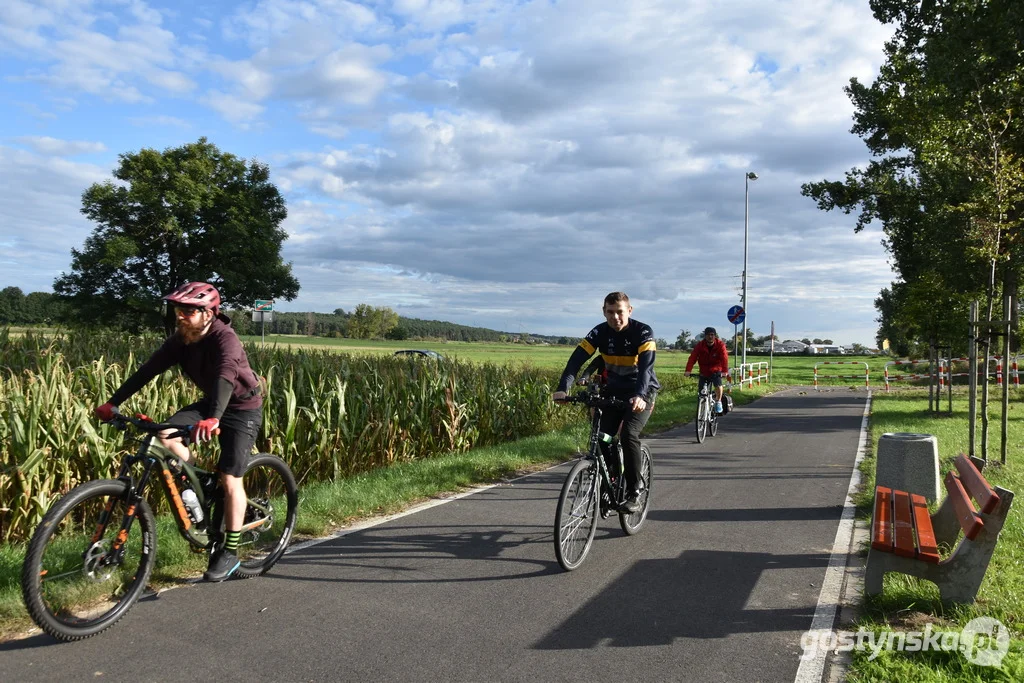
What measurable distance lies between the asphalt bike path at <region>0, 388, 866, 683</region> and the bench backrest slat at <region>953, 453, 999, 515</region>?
45.0 inches

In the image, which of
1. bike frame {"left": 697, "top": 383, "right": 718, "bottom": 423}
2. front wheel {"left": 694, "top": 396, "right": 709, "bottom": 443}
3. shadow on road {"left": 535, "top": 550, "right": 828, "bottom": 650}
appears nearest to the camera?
shadow on road {"left": 535, "top": 550, "right": 828, "bottom": 650}

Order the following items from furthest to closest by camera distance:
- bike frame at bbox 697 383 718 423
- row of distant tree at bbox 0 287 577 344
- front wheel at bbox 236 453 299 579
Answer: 1. row of distant tree at bbox 0 287 577 344
2. bike frame at bbox 697 383 718 423
3. front wheel at bbox 236 453 299 579

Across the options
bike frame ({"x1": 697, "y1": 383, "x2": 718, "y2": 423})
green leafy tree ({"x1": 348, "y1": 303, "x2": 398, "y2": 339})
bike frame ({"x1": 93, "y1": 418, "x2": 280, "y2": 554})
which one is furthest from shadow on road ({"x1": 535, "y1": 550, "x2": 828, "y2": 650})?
green leafy tree ({"x1": 348, "y1": 303, "x2": 398, "y2": 339})

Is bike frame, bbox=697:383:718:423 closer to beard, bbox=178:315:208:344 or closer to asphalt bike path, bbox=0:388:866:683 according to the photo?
asphalt bike path, bbox=0:388:866:683

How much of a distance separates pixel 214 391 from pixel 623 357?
3163mm

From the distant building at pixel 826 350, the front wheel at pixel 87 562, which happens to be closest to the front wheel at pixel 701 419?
the front wheel at pixel 87 562

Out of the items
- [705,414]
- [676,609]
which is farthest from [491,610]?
[705,414]

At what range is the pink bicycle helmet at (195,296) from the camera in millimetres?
4359

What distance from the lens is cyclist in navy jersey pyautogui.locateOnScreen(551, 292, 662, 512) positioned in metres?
6.02

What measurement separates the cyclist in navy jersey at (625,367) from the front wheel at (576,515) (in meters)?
0.53

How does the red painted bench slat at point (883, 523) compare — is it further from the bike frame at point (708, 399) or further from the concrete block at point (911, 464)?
the bike frame at point (708, 399)

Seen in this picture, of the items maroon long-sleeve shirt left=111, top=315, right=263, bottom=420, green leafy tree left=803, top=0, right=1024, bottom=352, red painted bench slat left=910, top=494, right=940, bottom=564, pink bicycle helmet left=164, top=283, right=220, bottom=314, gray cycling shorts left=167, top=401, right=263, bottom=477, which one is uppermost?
green leafy tree left=803, top=0, right=1024, bottom=352

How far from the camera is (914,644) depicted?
4008mm

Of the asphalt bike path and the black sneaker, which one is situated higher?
the black sneaker
